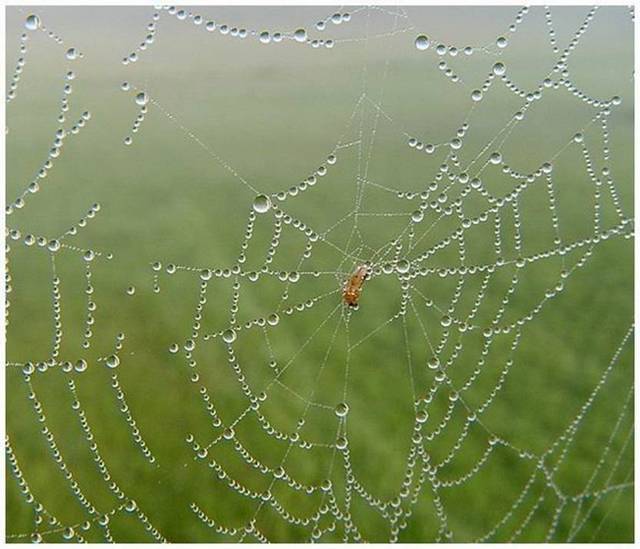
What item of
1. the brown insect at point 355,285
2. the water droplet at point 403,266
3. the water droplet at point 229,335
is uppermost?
the water droplet at point 403,266

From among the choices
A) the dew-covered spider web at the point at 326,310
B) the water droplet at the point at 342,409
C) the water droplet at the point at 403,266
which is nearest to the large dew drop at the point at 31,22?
the dew-covered spider web at the point at 326,310

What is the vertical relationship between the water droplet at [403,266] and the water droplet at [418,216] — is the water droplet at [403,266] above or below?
below

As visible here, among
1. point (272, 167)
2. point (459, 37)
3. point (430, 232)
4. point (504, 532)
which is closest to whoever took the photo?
point (504, 532)

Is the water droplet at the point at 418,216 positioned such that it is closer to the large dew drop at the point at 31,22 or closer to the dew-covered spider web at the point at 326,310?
the dew-covered spider web at the point at 326,310

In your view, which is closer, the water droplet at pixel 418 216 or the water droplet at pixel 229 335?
the water droplet at pixel 418 216

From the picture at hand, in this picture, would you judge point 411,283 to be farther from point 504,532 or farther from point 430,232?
point 504,532

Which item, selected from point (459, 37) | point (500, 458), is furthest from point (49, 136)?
point (500, 458)

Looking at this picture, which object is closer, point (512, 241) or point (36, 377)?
point (36, 377)
